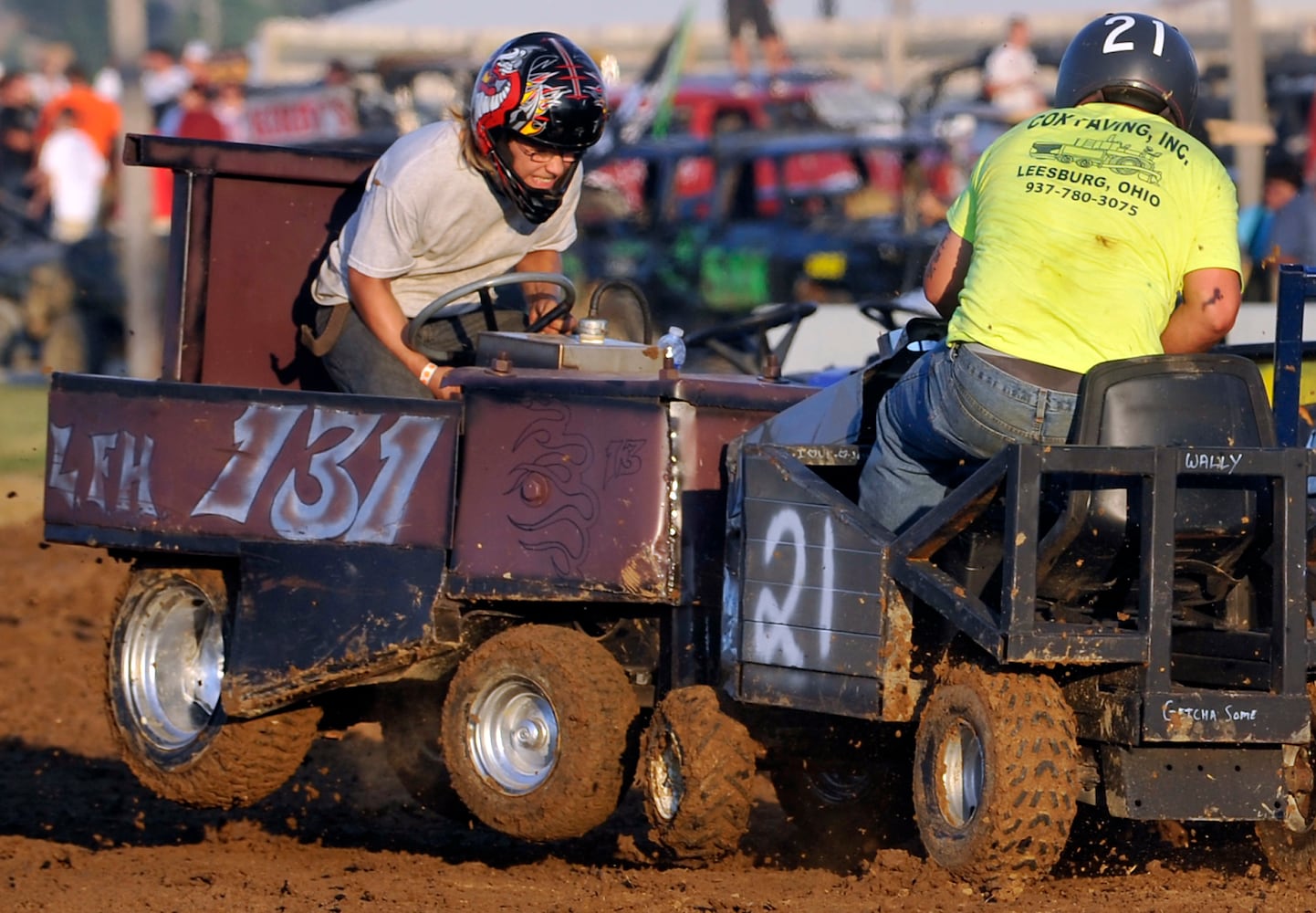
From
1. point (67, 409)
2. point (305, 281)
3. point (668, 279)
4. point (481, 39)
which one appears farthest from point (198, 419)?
point (481, 39)

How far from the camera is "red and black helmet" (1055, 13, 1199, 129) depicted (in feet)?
15.8

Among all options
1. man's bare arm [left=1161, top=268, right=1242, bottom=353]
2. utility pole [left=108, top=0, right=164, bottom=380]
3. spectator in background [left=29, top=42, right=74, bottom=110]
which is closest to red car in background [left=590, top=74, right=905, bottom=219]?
utility pole [left=108, top=0, right=164, bottom=380]

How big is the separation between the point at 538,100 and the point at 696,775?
84.4 inches

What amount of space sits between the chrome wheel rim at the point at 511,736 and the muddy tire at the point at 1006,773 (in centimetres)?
134

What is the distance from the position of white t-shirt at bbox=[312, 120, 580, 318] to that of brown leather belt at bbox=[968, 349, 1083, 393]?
2.30 metres

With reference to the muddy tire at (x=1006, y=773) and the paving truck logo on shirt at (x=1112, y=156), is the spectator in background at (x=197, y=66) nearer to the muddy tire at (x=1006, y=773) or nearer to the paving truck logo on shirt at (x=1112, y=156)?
the paving truck logo on shirt at (x=1112, y=156)

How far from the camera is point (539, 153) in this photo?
631 centimetres

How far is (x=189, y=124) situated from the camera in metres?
19.8

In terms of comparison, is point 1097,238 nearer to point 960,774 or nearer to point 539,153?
point 960,774

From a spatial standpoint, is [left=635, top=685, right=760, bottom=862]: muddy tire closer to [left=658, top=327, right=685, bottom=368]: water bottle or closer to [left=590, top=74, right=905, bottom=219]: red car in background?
[left=658, top=327, right=685, bottom=368]: water bottle

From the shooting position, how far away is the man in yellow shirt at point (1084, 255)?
15.2 feet

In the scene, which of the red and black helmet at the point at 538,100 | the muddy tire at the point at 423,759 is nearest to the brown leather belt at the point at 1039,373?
the red and black helmet at the point at 538,100

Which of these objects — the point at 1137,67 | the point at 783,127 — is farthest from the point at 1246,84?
the point at 1137,67

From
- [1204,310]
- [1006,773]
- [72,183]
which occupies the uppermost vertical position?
[72,183]
